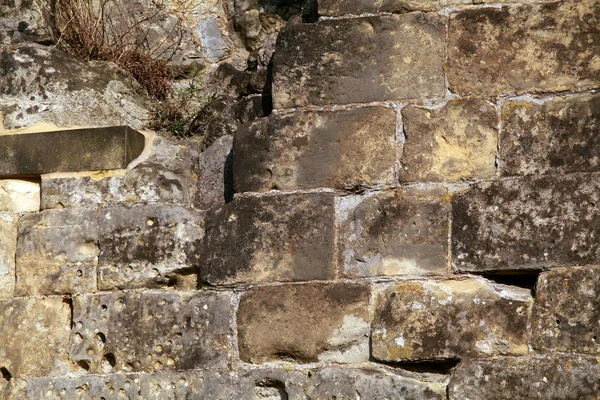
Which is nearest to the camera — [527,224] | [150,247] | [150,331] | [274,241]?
[527,224]

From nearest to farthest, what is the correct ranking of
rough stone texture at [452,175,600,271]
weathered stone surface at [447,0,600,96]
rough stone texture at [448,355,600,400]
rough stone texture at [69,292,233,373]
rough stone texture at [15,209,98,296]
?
rough stone texture at [448,355,600,400], rough stone texture at [452,175,600,271], weathered stone surface at [447,0,600,96], rough stone texture at [69,292,233,373], rough stone texture at [15,209,98,296]

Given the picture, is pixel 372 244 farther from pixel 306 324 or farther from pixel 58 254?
Result: pixel 58 254

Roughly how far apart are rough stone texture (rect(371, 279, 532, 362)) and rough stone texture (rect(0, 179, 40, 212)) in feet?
5.79

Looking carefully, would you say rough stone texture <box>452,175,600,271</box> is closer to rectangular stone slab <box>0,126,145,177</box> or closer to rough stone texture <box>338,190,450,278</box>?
rough stone texture <box>338,190,450,278</box>

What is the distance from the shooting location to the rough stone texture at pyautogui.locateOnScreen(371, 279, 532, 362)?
4481 millimetres

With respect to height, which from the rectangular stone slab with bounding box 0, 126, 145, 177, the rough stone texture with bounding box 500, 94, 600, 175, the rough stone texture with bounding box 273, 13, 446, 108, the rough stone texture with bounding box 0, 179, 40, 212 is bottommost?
the rough stone texture with bounding box 0, 179, 40, 212

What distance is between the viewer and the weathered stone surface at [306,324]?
15.3 feet

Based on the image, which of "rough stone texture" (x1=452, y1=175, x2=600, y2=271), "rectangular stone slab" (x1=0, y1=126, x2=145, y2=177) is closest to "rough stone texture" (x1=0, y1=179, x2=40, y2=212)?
"rectangular stone slab" (x1=0, y1=126, x2=145, y2=177)

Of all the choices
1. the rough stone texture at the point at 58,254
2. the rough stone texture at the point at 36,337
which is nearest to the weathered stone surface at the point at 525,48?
the rough stone texture at the point at 58,254

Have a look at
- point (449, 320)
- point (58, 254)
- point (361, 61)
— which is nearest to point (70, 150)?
point (58, 254)

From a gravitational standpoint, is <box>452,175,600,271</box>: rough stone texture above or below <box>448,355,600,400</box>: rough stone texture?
above

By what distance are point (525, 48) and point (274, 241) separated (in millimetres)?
1282

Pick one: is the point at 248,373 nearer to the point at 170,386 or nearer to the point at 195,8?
the point at 170,386

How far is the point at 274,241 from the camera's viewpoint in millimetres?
4820
